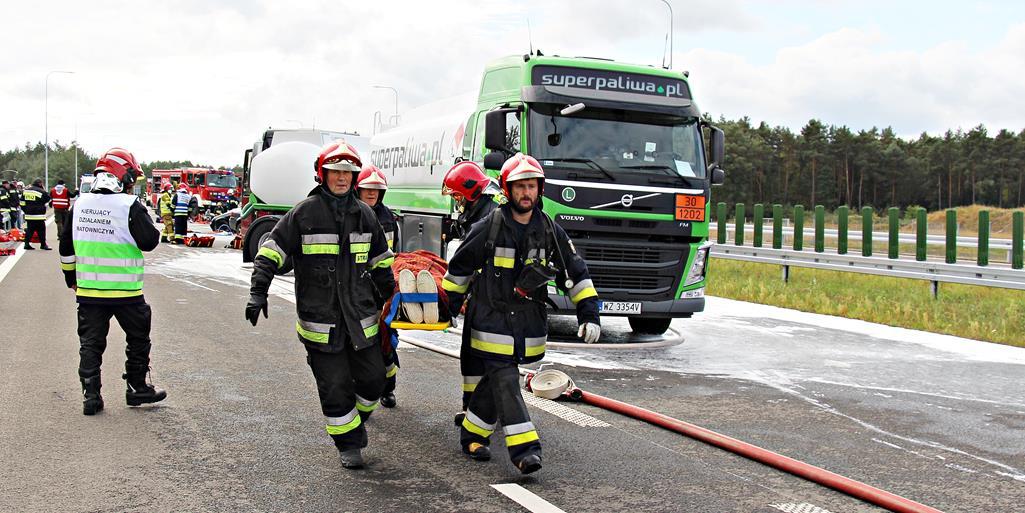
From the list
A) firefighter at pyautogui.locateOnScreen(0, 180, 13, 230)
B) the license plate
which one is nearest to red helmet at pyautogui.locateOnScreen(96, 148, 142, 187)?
the license plate

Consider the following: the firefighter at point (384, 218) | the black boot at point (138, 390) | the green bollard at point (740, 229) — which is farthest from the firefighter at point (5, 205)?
the firefighter at point (384, 218)

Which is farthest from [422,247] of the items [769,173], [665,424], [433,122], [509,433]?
[769,173]

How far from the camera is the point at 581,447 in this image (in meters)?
6.14

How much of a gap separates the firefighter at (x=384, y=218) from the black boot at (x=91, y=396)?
6.36 feet

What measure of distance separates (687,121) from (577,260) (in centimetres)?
591

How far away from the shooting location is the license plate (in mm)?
10820

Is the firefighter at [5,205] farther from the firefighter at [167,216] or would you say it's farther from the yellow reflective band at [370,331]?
the yellow reflective band at [370,331]

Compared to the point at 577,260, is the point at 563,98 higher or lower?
higher

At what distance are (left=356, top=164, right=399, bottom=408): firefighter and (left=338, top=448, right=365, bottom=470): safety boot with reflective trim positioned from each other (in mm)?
1163

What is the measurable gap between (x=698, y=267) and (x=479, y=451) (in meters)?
6.05

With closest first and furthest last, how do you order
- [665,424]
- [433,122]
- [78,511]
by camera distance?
[78,511] → [665,424] → [433,122]

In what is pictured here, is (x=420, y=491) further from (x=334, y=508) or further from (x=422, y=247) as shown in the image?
(x=422, y=247)

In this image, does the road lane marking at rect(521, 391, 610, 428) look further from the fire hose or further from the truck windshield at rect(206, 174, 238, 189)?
the truck windshield at rect(206, 174, 238, 189)

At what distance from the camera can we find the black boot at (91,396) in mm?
6789
